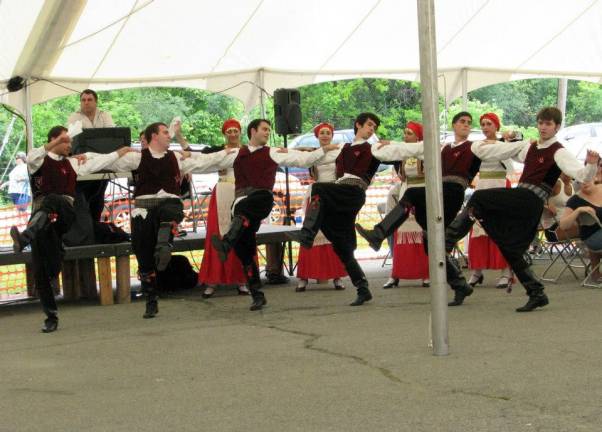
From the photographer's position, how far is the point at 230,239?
8742mm

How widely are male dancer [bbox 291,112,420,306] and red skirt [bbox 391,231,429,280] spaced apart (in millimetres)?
1493

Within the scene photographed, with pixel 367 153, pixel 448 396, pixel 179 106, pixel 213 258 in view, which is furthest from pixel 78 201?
Result: pixel 179 106

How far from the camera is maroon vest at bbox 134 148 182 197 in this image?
880 centimetres

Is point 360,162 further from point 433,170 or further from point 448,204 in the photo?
point 433,170

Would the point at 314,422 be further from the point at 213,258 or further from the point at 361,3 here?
the point at 361,3

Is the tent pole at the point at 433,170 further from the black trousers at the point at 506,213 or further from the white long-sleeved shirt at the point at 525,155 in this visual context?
the white long-sleeved shirt at the point at 525,155

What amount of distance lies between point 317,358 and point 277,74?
7340mm

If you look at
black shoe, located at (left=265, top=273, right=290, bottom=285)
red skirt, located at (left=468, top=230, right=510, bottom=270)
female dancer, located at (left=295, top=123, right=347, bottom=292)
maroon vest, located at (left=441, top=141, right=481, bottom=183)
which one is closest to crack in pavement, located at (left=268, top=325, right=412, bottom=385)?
maroon vest, located at (left=441, top=141, right=481, bottom=183)

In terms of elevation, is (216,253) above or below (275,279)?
above

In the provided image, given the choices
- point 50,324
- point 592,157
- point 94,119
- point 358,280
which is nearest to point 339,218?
point 358,280

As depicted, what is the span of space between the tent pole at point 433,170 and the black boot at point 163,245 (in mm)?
2858

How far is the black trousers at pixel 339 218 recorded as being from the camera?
9.08m

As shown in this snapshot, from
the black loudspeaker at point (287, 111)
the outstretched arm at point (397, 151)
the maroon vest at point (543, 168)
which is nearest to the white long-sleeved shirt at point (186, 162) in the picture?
the outstretched arm at point (397, 151)

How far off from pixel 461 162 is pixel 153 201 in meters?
2.69
